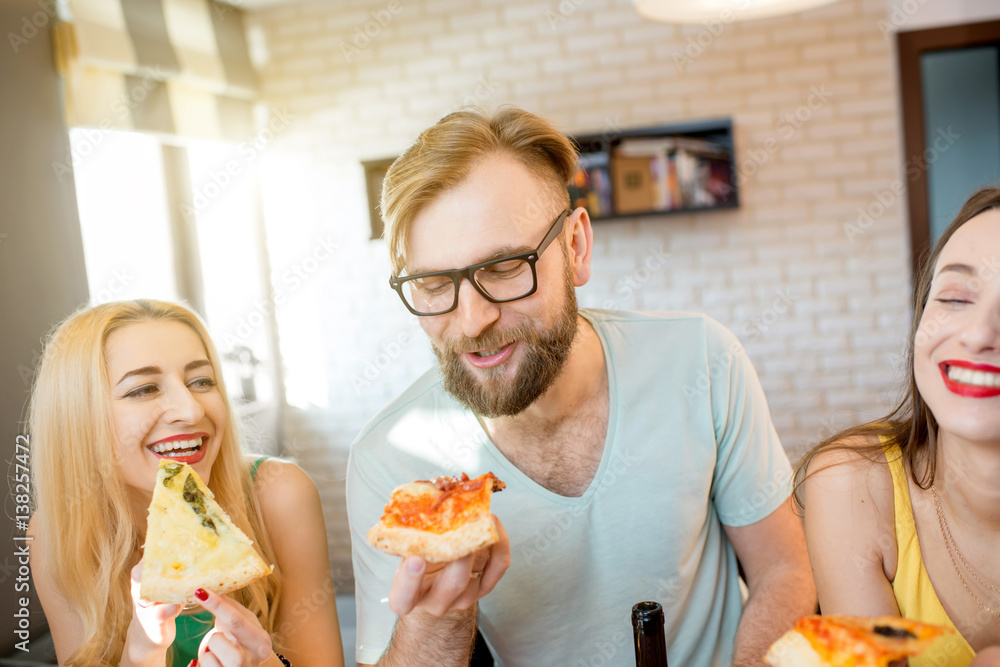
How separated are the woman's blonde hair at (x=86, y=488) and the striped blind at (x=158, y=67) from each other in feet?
6.83

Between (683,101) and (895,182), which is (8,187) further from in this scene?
(895,182)

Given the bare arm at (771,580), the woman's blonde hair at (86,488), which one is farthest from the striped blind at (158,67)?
the bare arm at (771,580)

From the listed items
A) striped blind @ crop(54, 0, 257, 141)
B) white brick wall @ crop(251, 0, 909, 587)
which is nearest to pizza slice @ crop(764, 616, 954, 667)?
striped blind @ crop(54, 0, 257, 141)

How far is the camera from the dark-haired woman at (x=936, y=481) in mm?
1158

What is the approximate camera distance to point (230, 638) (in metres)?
1.25

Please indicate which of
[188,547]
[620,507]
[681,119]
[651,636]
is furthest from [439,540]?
[681,119]

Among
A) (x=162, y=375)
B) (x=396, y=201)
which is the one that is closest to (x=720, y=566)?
(x=396, y=201)

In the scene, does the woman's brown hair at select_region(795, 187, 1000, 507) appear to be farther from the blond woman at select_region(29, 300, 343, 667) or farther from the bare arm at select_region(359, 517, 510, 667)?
the blond woman at select_region(29, 300, 343, 667)

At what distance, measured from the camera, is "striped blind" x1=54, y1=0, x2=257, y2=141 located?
344 centimetres

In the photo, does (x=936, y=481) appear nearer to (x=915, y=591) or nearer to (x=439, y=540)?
(x=915, y=591)

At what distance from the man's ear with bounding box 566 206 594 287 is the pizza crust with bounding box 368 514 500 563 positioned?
725 mm

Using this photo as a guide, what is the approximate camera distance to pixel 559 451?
1745 millimetres

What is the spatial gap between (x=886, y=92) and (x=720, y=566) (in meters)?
3.83

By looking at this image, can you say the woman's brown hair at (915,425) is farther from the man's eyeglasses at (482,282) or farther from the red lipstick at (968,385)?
the man's eyeglasses at (482,282)
